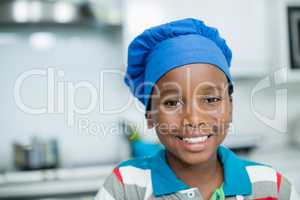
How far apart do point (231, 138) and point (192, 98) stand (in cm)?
139

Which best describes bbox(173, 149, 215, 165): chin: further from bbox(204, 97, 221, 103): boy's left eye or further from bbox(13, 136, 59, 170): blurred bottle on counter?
bbox(13, 136, 59, 170): blurred bottle on counter

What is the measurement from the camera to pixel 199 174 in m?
0.84

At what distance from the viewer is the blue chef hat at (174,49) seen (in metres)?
0.78

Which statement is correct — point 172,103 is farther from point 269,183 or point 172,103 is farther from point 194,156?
point 269,183

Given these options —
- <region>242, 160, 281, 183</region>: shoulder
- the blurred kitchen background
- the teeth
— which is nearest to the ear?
the teeth

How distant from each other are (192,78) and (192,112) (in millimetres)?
71

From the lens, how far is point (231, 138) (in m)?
2.08

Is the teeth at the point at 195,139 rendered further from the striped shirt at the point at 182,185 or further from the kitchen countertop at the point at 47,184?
the kitchen countertop at the point at 47,184

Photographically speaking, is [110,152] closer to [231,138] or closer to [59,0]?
[231,138]

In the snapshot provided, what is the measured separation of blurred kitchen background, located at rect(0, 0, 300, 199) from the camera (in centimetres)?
195

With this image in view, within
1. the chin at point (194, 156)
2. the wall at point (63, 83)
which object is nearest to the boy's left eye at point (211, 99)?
the chin at point (194, 156)

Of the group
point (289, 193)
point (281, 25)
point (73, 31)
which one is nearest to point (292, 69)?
point (281, 25)

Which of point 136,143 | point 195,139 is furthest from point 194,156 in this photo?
point 136,143

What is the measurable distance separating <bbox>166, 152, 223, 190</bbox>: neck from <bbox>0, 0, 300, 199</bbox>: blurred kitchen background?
3.63 ft
